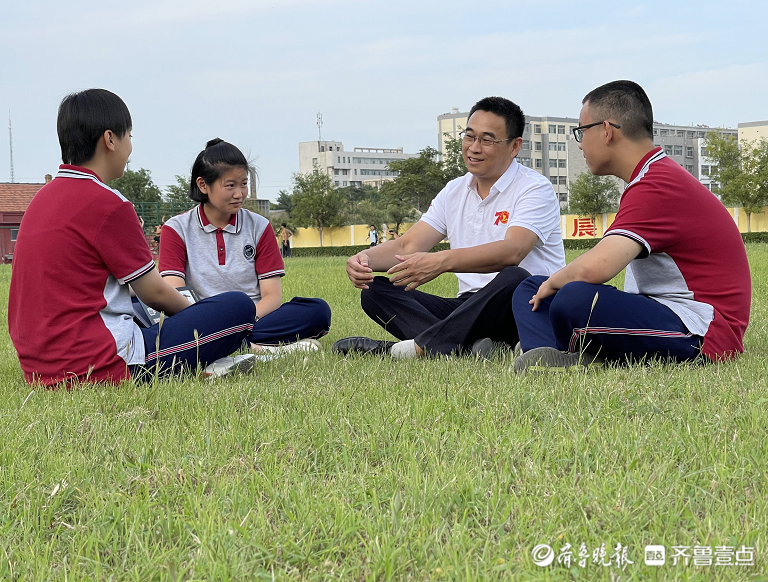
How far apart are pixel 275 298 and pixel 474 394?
7.95ft

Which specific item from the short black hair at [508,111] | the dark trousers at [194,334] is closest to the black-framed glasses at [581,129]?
the short black hair at [508,111]

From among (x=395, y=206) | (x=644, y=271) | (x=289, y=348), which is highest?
(x=395, y=206)

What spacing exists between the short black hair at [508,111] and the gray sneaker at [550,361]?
1.80 meters

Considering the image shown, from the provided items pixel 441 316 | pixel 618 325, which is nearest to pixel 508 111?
pixel 441 316

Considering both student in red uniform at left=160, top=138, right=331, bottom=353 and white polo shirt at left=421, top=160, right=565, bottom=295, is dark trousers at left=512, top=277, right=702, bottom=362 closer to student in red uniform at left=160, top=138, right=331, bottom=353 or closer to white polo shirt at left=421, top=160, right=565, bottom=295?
white polo shirt at left=421, top=160, right=565, bottom=295

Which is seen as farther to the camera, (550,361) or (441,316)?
(441,316)

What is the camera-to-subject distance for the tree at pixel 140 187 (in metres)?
57.4

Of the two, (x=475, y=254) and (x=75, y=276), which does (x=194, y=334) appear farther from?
(x=475, y=254)

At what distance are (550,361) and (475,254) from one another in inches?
42.9

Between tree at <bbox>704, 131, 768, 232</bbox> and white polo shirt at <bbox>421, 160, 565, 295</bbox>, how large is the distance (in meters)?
50.8

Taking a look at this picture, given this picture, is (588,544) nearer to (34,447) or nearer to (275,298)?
(34,447)

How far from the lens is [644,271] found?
3.87 meters

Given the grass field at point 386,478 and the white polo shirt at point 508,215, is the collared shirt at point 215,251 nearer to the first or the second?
the white polo shirt at point 508,215

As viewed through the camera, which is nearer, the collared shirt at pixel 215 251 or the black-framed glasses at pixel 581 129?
the black-framed glasses at pixel 581 129
